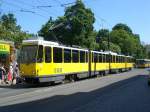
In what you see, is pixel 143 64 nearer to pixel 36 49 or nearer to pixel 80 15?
pixel 80 15

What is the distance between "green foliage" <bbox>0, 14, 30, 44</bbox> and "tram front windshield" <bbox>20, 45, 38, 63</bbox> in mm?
22064

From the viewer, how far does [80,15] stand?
75562 mm

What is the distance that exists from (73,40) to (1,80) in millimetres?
39325

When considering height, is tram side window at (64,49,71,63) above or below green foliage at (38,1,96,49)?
below

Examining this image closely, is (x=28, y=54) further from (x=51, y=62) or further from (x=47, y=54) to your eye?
(x=51, y=62)

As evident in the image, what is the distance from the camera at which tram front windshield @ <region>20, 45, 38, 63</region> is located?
98.0ft

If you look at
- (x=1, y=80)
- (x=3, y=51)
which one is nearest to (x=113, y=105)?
(x=1, y=80)

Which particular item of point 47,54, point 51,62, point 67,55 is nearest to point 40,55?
point 47,54

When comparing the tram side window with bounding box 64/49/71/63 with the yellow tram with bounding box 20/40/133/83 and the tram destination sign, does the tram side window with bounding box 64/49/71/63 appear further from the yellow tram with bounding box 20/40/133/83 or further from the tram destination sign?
the tram destination sign

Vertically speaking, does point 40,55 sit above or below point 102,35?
below

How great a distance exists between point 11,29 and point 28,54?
3092 centimetres

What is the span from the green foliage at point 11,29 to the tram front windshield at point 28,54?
2206 centimetres

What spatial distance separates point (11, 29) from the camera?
198 feet

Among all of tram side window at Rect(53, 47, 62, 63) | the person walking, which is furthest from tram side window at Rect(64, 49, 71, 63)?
the person walking
